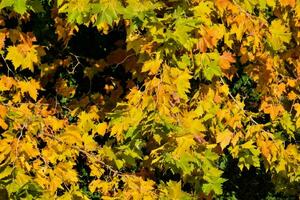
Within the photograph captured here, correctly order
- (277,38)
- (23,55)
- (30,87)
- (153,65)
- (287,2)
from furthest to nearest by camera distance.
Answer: (287,2) < (30,87) < (277,38) < (23,55) < (153,65)

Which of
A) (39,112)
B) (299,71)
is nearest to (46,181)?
(39,112)

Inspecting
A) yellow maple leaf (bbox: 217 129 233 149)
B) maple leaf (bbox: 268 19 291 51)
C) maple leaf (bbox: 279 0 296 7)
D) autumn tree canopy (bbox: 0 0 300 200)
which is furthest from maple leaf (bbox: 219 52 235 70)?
maple leaf (bbox: 279 0 296 7)

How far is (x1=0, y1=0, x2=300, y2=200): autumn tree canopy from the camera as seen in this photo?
108 inches

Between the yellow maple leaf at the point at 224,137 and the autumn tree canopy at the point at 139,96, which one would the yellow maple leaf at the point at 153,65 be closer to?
the autumn tree canopy at the point at 139,96

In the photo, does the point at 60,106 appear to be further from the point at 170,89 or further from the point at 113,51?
the point at 170,89

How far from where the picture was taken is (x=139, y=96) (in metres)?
2.94

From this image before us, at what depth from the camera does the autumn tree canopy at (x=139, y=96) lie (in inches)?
108

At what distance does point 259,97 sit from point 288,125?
2.27 ft

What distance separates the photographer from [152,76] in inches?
122

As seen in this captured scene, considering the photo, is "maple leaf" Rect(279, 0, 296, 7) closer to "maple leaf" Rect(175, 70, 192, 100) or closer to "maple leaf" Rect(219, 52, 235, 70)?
"maple leaf" Rect(219, 52, 235, 70)

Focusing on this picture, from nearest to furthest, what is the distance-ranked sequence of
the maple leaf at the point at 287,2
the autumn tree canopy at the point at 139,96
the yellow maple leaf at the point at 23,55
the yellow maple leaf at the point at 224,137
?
the autumn tree canopy at the point at 139,96 → the yellow maple leaf at the point at 23,55 → the yellow maple leaf at the point at 224,137 → the maple leaf at the point at 287,2

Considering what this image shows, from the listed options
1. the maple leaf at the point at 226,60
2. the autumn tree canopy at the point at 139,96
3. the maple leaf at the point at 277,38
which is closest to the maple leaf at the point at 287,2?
the autumn tree canopy at the point at 139,96

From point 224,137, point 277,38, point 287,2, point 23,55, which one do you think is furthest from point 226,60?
point 23,55

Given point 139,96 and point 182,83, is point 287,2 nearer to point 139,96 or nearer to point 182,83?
point 182,83
